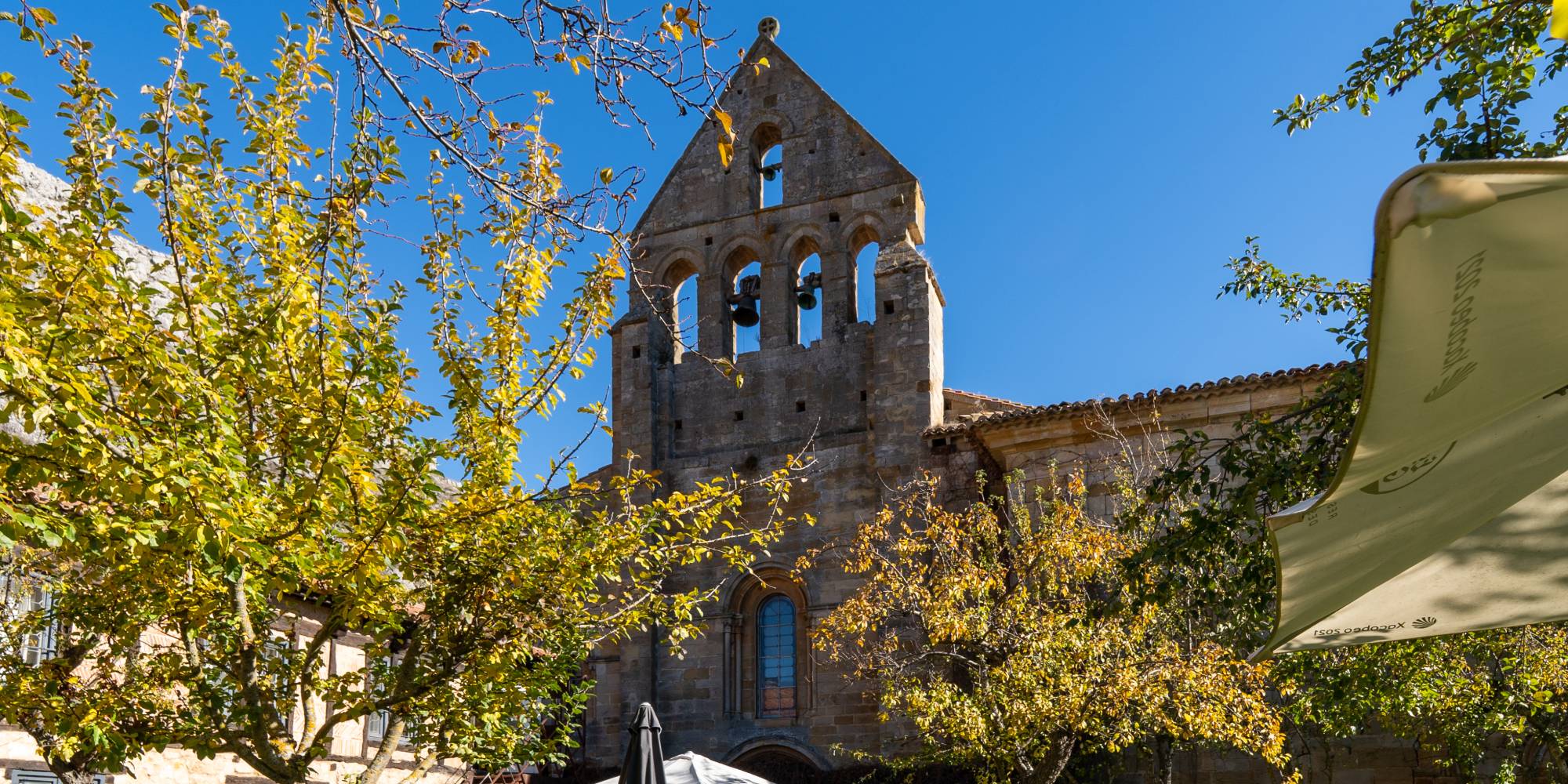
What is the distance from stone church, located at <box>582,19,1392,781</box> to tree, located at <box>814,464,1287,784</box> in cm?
221

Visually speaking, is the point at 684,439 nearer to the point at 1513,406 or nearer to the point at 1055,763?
the point at 1055,763

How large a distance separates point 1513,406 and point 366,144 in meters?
5.64

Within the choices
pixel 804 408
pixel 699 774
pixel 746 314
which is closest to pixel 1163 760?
pixel 699 774

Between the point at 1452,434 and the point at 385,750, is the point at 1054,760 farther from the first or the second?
the point at 1452,434

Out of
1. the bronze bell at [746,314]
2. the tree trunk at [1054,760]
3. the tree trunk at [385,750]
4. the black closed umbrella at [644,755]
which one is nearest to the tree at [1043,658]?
the tree trunk at [1054,760]

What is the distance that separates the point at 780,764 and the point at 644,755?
1173 centimetres

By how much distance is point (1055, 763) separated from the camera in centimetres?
1319

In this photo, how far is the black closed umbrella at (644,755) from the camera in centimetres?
822

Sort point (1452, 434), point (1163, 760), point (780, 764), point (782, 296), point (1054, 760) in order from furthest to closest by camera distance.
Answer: point (782, 296), point (780, 764), point (1163, 760), point (1054, 760), point (1452, 434)

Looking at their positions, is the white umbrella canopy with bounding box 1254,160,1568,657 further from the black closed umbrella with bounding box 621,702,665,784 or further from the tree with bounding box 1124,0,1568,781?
the black closed umbrella with bounding box 621,702,665,784

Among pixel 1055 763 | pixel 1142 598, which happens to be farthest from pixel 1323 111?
pixel 1055 763

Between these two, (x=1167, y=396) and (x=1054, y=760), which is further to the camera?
(x=1167, y=396)

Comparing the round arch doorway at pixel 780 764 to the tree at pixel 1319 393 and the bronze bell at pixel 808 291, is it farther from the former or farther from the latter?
the tree at pixel 1319 393

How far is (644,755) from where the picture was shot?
831 cm
